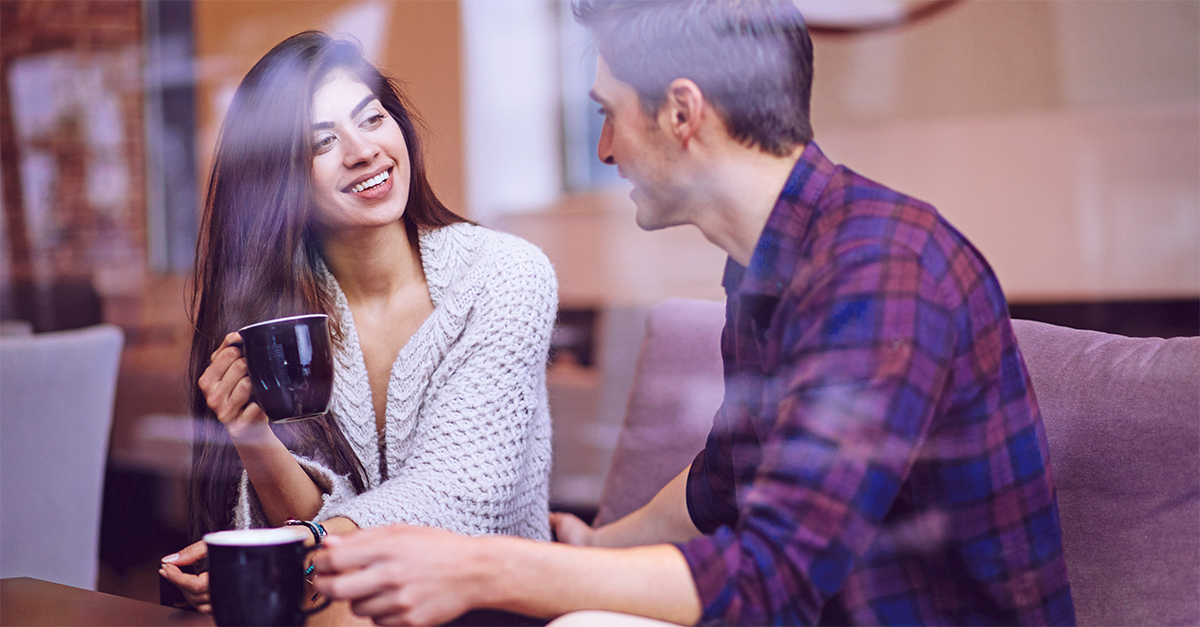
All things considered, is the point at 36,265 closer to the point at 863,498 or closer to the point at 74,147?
the point at 74,147

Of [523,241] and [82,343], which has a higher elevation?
[523,241]

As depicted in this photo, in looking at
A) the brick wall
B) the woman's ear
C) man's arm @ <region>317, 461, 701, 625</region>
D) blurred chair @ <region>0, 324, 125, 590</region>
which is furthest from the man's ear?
the brick wall

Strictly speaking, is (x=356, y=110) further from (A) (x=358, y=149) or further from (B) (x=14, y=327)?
(B) (x=14, y=327)

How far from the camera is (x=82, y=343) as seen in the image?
140cm

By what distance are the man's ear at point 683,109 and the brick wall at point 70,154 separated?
6.66 ft

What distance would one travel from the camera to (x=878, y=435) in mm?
529

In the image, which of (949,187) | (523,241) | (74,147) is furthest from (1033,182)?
(74,147)

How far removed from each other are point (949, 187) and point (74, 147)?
224 cm

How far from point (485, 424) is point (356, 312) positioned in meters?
0.15

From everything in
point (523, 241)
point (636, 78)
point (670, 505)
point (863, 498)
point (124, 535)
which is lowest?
point (124, 535)

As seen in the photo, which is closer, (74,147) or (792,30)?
(792,30)

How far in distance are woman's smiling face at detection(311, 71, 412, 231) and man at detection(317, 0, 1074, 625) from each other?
0.70 ft

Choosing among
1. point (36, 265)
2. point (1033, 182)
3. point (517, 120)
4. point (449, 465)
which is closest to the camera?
point (449, 465)

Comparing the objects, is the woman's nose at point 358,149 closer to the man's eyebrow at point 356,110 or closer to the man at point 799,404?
the man's eyebrow at point 356,110
